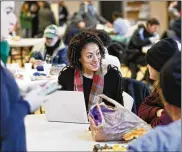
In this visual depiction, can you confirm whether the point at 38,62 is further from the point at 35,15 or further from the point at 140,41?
the point at 35,15

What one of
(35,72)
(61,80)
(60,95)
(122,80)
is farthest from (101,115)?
(35,72)

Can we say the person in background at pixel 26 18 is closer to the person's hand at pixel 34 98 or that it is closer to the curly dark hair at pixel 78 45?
the curly dark hair at pixel 78 45

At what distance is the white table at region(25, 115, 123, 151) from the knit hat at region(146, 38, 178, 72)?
60cm

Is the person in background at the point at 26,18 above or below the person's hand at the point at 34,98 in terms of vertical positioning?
below

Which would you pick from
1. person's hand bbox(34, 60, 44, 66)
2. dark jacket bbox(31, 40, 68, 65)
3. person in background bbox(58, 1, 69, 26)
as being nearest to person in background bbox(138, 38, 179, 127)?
person's hand bbox(34, 60, 44, 66)

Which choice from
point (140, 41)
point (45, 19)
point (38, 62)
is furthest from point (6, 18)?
point (45, 19)

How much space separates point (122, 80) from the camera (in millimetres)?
3709

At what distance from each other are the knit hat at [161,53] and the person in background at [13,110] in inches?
40.5

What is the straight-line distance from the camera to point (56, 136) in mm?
2678

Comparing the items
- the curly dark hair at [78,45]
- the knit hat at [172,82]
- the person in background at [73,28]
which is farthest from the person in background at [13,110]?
the person in background at [73,28]

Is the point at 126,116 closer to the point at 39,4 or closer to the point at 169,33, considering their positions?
the point at 169,33

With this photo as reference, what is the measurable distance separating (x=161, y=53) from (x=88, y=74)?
2.60ft

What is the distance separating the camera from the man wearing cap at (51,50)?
555 centimetres

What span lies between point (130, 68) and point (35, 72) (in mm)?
2799
